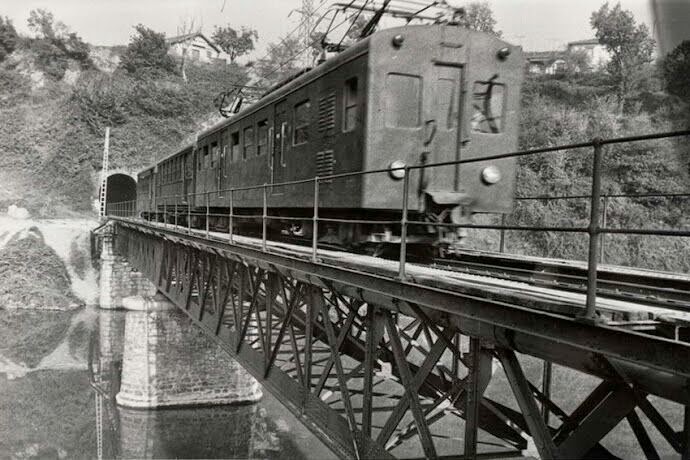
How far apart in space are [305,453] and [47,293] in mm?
21252

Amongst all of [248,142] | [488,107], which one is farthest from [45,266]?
[488,107]

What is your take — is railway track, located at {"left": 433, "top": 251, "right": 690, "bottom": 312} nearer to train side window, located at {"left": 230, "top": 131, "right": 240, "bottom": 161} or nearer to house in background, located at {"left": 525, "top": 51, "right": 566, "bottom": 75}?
train side window, located at {"left": 230, "top": 131, "right": 240, "bottom": 161}

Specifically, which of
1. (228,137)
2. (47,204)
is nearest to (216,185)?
(228,137)

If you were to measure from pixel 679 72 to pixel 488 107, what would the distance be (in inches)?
1131

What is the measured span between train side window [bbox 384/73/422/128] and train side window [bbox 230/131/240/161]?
598 centimetres

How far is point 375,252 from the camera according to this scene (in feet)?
25.7

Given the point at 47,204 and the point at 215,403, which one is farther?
the point at 47,204

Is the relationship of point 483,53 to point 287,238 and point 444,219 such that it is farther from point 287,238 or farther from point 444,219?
point 287,238

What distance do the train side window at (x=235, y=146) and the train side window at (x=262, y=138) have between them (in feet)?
5.03

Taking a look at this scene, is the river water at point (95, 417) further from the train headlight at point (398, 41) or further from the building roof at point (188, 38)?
the building roof at point (188, 38)

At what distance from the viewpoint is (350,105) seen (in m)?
7.88

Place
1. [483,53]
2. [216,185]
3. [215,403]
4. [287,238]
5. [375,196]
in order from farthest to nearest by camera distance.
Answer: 1. [215,403]
2. [216,185]
3. [287,238]
4. [483,53]
5. [375,196]

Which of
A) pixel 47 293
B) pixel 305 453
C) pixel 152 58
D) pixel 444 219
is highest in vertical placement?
pixel 152 58

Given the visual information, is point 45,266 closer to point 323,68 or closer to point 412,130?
point 323,68
